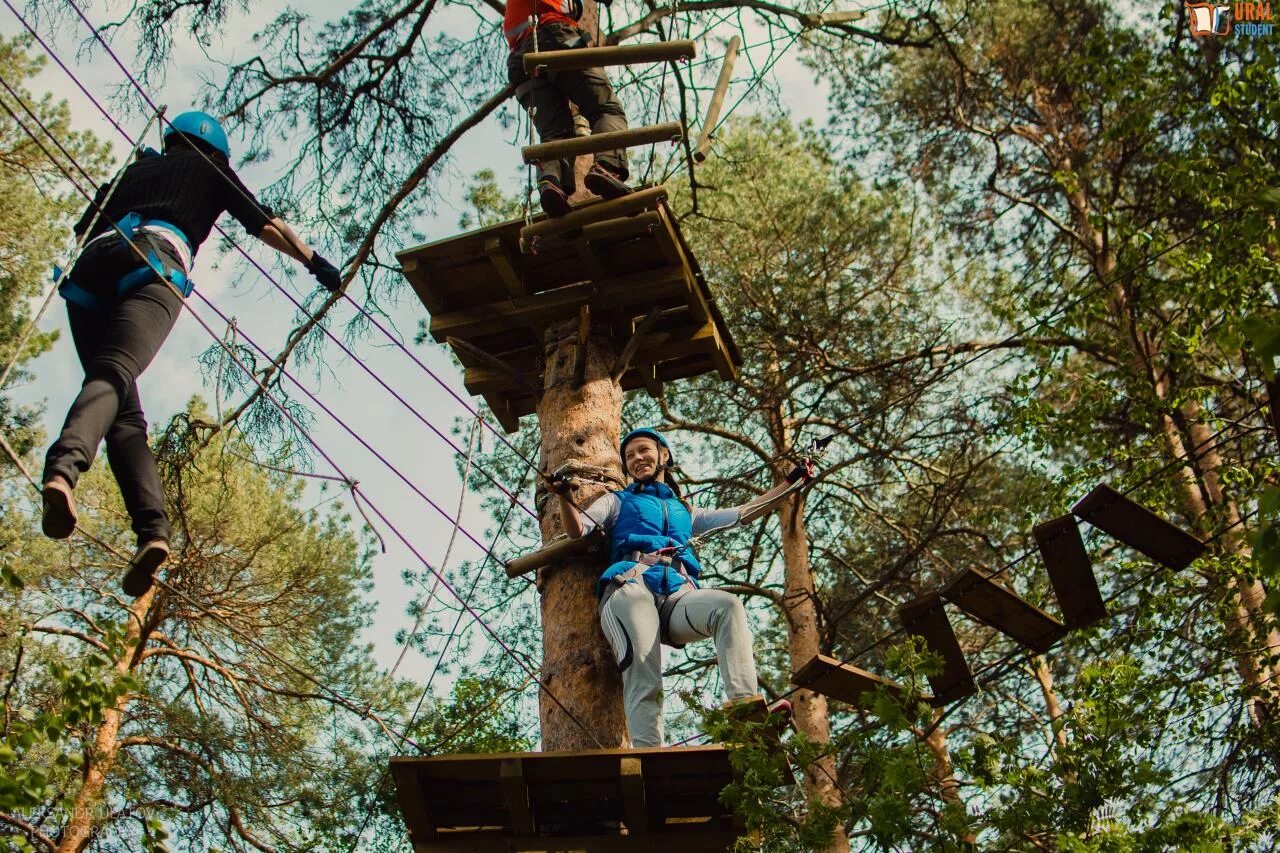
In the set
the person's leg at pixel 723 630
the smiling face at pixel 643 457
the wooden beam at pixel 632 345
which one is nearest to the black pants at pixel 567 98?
the wooden beam at pixel 632 345

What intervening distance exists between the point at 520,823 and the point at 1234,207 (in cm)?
550

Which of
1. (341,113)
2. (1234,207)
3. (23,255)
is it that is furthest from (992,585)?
(23,255)

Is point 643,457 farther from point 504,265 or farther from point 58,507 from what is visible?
point 58,507

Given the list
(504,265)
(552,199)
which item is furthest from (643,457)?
(552,199)

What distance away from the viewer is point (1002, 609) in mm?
4594

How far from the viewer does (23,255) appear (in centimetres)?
Answer: 1134

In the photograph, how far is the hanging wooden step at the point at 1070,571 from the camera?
4594mm

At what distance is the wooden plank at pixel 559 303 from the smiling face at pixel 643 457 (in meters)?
0.67

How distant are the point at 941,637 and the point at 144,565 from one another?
2680 millimetres

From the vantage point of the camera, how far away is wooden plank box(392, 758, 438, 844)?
3.92m

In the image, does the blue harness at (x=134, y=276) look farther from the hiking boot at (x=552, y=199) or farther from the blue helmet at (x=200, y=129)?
the hiking boot at (x=552, y=199)

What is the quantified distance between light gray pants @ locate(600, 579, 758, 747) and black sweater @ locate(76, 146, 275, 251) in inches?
75.6

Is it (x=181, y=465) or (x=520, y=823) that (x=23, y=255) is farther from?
(x=520, y=823)

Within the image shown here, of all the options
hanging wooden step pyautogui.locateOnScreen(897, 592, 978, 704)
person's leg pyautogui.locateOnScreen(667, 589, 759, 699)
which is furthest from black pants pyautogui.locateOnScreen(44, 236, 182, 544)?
hanging wooden step pyautogui.locateOnScreen(897, 592, 978, 704)
